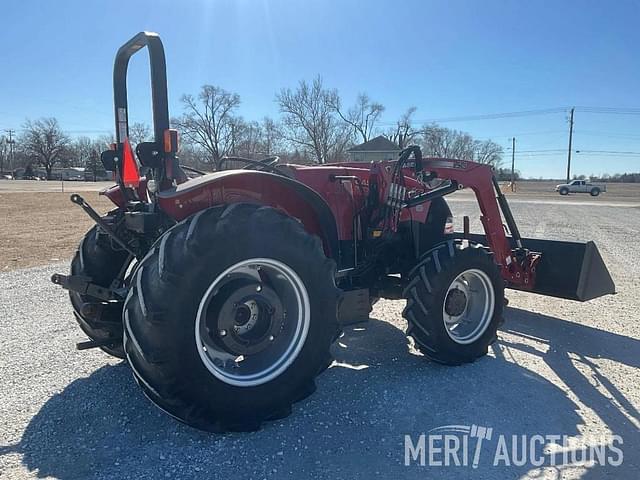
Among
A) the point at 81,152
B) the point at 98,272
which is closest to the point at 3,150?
the point at 81,152

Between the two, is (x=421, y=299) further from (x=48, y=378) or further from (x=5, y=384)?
(x=5, y=384)

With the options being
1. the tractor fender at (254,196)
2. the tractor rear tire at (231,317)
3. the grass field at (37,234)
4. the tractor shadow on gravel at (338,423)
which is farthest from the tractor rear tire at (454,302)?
the grass field at (37,234)

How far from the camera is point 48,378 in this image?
394 centimetres

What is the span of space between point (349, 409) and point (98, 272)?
2399mm

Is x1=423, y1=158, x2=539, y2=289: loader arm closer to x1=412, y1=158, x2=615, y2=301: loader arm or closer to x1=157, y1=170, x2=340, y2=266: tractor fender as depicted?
x1=412, y1=158, x2=615, y2=301: loader arm

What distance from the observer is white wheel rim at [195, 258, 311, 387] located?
3.13 m

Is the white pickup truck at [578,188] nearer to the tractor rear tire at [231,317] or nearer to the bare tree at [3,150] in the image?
the tractor rear tire at [231,317]

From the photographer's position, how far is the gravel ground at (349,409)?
2824mm

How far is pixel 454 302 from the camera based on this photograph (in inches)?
A: 176

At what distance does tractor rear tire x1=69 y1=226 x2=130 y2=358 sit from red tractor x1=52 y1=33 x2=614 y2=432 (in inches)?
0.5

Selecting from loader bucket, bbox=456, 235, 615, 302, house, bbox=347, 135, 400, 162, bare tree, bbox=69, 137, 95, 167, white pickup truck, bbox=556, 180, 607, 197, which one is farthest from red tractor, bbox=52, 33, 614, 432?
bare tree, bbox=69, 137, 95, 167

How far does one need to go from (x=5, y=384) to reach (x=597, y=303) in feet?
22.1

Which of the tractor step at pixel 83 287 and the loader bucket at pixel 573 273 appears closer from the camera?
the tractor step at pixel 83 287

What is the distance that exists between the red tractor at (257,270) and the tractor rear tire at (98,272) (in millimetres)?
12
